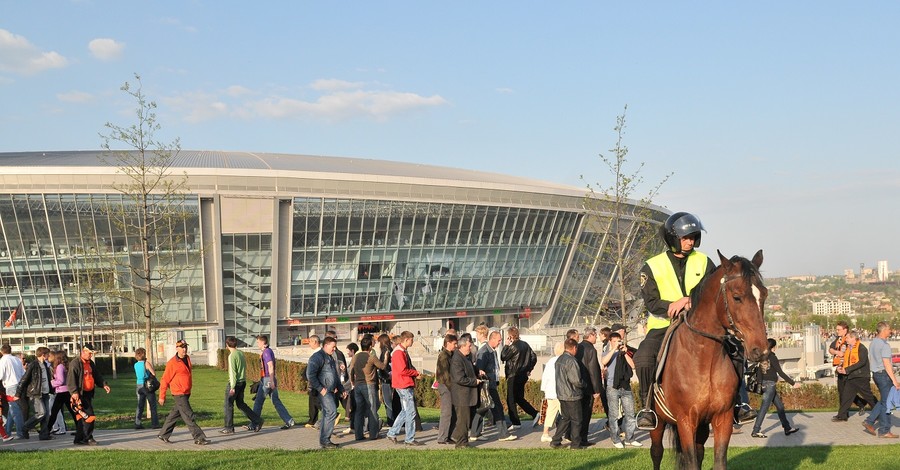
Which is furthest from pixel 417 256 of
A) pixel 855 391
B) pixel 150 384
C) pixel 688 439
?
pixel 688 439

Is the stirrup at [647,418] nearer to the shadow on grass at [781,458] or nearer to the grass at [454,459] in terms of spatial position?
the grass at [454,459]

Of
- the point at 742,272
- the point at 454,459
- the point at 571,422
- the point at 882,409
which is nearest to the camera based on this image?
the point at 742,272

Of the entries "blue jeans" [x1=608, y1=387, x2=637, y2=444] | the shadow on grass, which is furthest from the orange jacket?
the shadow on grass

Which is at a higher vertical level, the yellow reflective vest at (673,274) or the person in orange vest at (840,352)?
the yellow reflective vest at (673,274)

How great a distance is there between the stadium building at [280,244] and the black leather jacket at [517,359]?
40.1m

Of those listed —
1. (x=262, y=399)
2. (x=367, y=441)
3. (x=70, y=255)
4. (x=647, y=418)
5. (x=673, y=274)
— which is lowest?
(x=367, y=441)

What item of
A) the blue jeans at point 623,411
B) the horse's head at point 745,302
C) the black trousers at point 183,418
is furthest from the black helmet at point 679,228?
the black trousers at point 183,418

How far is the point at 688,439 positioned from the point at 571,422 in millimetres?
7692

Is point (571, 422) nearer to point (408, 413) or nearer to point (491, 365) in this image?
point (408, 413)

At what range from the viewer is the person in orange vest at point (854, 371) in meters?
19.1

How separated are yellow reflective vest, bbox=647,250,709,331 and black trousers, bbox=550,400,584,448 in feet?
23.2

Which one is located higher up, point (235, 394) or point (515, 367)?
point (515, 367)

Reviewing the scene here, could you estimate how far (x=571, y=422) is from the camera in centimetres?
1673

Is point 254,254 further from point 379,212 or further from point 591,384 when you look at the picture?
point 591,384
